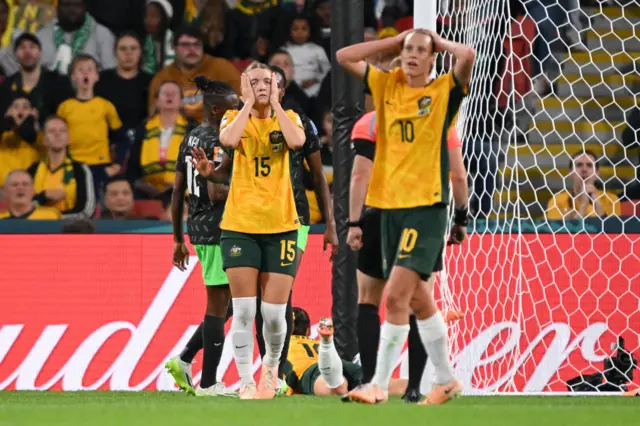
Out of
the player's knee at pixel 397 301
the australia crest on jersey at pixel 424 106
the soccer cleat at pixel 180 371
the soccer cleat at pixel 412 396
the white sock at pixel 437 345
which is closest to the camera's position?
the player's knee at pixel 397 301

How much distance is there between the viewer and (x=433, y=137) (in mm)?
5707

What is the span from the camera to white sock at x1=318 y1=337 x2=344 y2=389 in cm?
698

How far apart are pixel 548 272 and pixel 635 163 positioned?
8.31ft

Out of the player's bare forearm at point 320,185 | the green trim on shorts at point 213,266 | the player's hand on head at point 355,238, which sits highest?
the player's bare forearm at point 320,185

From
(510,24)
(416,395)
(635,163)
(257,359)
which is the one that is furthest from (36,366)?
(635,163)

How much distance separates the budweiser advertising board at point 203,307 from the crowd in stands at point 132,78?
5.76 feet

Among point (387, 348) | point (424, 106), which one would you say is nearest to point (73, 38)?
point (424, 106)

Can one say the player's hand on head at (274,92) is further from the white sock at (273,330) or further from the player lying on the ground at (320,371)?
the player lying on the ground at (320,371)

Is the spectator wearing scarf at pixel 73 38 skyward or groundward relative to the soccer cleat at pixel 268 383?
skyward

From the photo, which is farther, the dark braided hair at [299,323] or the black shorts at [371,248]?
the dark braided hair at [299,323]

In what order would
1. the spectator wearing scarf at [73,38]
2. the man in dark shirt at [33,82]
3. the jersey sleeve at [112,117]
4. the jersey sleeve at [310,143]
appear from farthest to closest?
the spectator wearing scarf at [73,38], the man in dark shirt at [33,82], the jersey sleeve at [112,117], the jersey sleeve at [310,143]

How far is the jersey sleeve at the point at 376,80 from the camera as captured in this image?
5.84 m

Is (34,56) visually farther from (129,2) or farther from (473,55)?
(473,55)

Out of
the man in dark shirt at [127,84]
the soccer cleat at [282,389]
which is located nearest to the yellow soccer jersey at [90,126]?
the man in dark shirt at [127,84]
